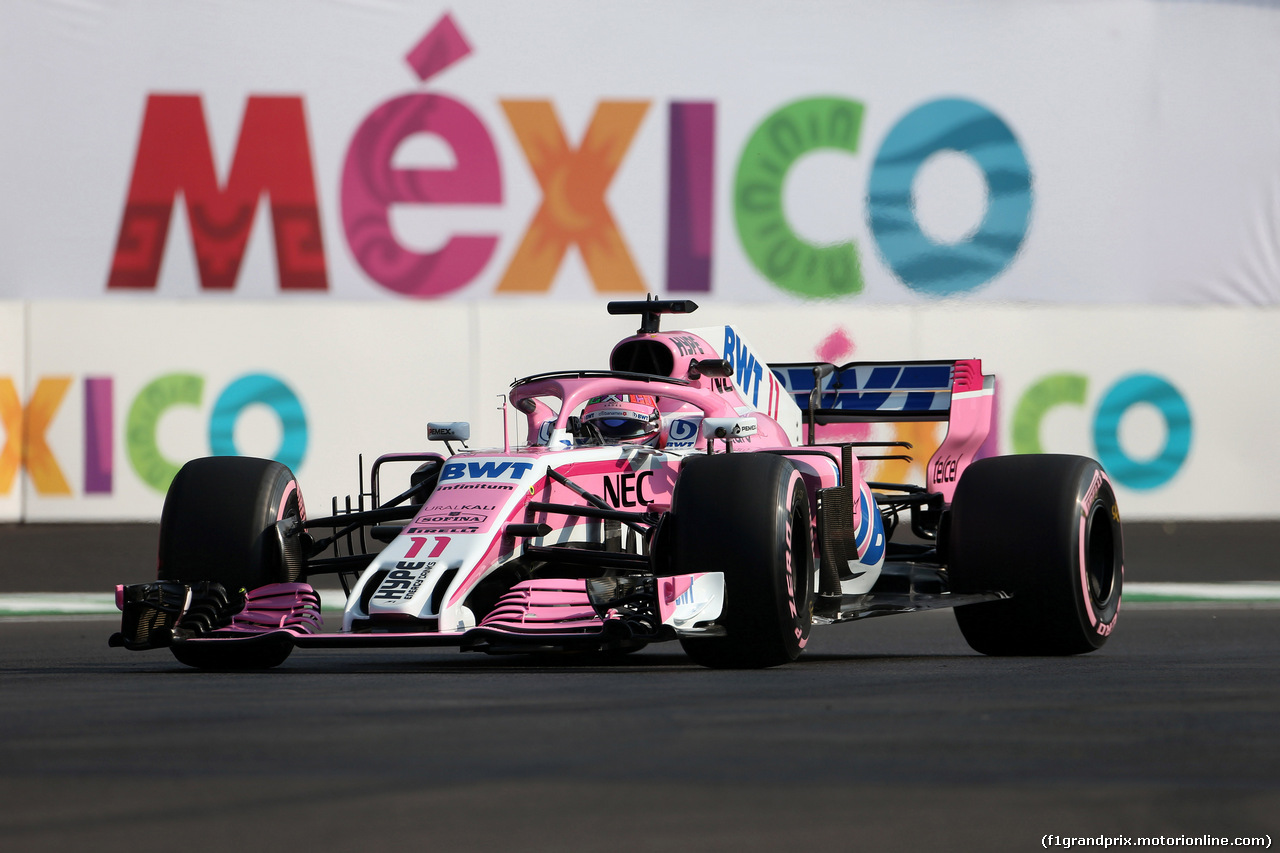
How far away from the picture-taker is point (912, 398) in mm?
10820

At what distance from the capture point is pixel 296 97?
17547 millimetres

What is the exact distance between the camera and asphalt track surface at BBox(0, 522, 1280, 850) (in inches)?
157

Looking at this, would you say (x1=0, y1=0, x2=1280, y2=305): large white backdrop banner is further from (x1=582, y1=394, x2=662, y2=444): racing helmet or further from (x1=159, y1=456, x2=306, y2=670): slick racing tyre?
(x1=159, y1=456, x2=306, y2=670): slick racing tyre

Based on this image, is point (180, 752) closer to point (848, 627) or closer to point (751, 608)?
point (751, 608)

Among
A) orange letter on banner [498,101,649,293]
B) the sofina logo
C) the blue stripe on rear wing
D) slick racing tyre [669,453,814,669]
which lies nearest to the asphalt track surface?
slick racing tyre [669,453,814,669]

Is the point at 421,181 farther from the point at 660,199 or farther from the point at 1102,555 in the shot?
the point at 1102,555

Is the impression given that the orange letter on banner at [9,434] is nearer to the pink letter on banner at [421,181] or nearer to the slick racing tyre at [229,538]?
the pink letter on banner at [421,181]

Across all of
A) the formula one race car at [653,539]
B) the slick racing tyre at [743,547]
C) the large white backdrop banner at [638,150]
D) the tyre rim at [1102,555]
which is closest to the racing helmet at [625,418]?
the formula one race car at [653,539]

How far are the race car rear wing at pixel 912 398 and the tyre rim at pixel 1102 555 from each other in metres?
0.92

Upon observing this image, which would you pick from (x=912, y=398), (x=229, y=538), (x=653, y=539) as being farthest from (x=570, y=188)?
(x=653, y=539)

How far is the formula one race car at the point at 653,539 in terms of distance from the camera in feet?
25.1

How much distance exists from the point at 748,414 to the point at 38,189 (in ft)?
32.6

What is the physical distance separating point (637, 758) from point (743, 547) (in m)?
2.85

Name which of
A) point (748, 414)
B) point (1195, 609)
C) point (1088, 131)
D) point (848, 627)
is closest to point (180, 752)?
point (748, 414)
